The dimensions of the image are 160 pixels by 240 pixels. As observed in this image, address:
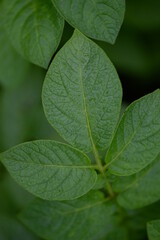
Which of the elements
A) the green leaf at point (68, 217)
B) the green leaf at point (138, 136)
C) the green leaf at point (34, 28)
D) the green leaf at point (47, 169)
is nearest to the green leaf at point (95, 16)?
the green leaf at point (34, 28)

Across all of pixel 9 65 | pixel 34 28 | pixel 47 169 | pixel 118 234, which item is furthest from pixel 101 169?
pixel 9 65

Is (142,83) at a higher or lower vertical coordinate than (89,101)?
lower

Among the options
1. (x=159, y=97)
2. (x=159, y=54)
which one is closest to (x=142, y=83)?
(x=159, y=54)

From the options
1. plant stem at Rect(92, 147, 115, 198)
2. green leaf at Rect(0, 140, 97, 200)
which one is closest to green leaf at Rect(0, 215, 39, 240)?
plant stem at Rect(92, 147, 115, 198)

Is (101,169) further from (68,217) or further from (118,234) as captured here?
(118,234)

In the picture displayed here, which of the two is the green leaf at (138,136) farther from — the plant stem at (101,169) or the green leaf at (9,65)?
the green leaf at (9,65)

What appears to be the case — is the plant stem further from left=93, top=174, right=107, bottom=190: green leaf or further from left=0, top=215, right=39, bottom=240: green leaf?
left=0, top=215, right=39, bottom=240: green leaf

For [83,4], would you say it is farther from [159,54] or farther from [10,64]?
[159,54]
